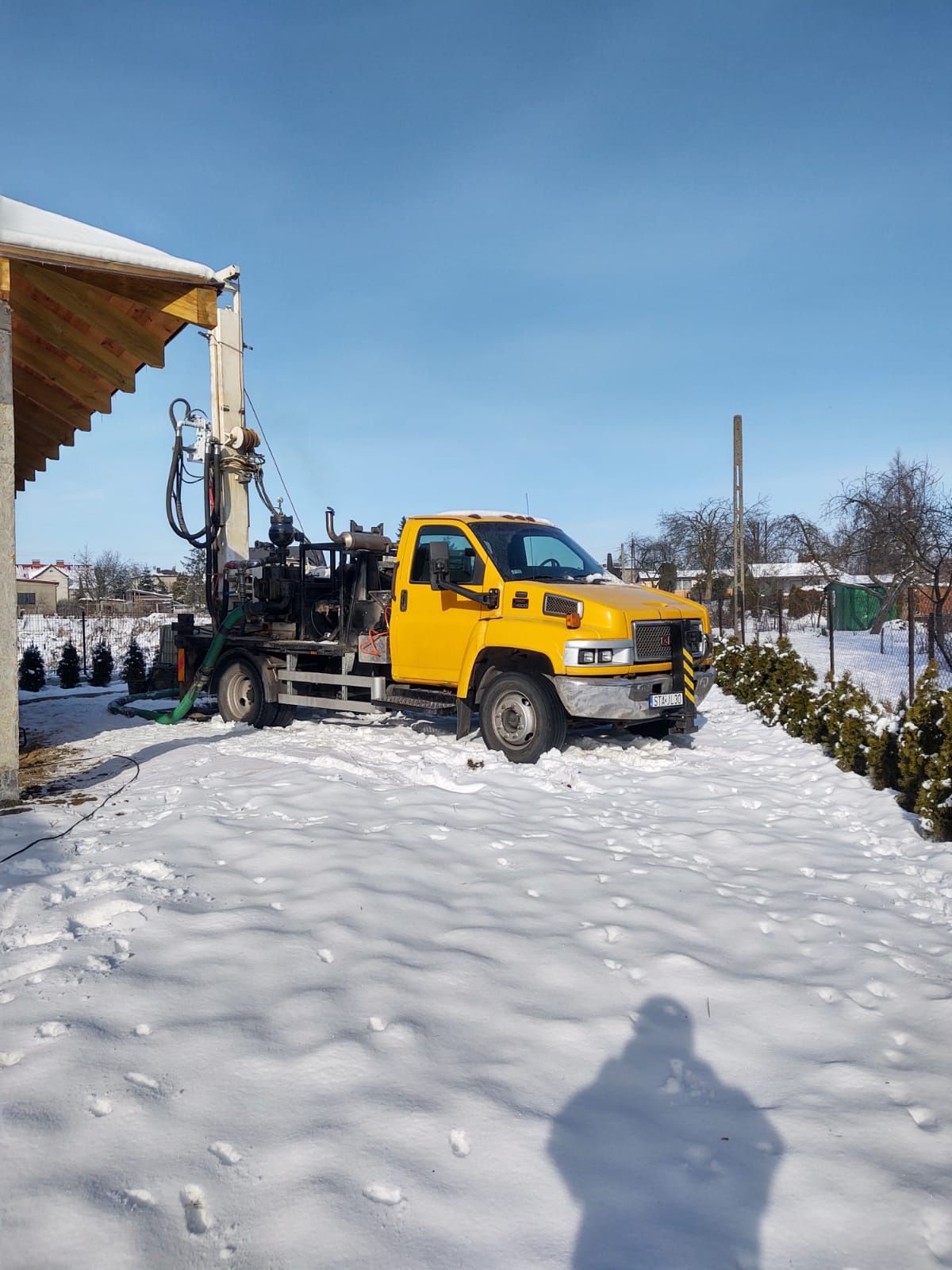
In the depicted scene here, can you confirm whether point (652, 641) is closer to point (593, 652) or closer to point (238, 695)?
point (593, 652)

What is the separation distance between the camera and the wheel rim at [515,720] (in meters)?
7.94

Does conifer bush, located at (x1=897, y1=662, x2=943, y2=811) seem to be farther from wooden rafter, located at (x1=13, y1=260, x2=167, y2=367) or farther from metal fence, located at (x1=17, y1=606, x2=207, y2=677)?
metal fence, located at (x1=17, y1=606, x2=207, y2=677)

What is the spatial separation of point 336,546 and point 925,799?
659 centimetres

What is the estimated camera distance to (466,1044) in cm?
302

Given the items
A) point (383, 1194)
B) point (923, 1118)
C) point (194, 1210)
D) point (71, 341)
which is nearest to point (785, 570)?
point (71, 341)

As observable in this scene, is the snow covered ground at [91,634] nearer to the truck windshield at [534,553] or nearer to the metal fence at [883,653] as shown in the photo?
the truck windshield at [534,553]

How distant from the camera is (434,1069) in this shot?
2848 millimetres

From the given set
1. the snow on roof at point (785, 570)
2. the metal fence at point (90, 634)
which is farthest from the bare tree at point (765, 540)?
the metal fence at point (90, 634)

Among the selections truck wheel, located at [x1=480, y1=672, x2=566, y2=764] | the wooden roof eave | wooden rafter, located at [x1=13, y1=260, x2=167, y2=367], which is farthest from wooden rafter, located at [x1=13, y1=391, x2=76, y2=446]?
truck wheel, located at [x1=480, y1=672, x2=566, y2=764]

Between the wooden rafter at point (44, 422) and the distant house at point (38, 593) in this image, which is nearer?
the wooden rafter at point (44, 422)

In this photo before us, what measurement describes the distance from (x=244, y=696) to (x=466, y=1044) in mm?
8226

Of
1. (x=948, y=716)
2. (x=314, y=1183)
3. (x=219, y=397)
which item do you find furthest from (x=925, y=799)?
(x=219, y=397)

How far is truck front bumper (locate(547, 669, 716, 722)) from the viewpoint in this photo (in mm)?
7531

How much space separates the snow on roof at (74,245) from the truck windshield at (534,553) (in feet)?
11.8
